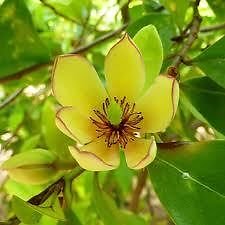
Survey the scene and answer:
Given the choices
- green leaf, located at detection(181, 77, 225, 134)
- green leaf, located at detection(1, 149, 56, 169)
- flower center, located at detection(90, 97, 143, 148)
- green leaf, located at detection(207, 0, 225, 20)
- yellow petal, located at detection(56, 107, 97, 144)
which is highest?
yellow petal, located at detection(56, 107, 97, 144)

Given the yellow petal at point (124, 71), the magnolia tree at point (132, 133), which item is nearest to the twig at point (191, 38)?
the magnolia tree at point (132, 133)

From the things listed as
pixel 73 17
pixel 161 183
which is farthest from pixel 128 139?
pixel 73 17

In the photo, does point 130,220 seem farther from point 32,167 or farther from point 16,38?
point 16,38

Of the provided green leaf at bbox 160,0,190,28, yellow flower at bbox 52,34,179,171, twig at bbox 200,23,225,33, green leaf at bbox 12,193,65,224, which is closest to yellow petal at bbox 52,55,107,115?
yellow flower at bbox 52,34,179,171

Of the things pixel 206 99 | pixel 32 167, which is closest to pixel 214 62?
pixel 206 99

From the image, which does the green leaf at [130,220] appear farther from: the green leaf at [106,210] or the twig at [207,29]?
the twig at [207,29]

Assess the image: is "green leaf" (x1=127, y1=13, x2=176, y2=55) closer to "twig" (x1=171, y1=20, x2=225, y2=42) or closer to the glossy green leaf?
"twig" (x1=171, y1=20, x2=225, y2=42)

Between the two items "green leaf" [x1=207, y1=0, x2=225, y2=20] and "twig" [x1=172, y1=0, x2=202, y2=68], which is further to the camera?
"green leaf" [x1=207, y1=0, x2=225, y2=20]
